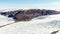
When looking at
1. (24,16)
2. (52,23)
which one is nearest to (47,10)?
(24,16)

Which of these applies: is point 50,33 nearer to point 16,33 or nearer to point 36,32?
point 36,32

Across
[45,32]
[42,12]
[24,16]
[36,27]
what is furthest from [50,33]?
[42,12]

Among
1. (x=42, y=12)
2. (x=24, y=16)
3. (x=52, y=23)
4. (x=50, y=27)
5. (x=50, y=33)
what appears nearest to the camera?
(x=50, y=33)

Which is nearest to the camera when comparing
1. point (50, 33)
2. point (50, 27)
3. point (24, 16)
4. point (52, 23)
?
point (50, 33)

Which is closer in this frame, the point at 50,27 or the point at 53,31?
the point at 53,31

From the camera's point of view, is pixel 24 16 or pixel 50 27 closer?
pixel 50 27

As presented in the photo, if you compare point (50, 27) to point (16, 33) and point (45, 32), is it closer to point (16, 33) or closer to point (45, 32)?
point (45, 32)

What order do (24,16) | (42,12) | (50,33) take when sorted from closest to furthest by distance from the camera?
(50,33), (24,16), (42,12)

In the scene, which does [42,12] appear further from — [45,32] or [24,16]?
[45,32]

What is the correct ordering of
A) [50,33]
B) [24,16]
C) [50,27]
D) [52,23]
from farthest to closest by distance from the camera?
1. [24,16]
2. [52,23]
3. [50,27]
4. [50,33]
